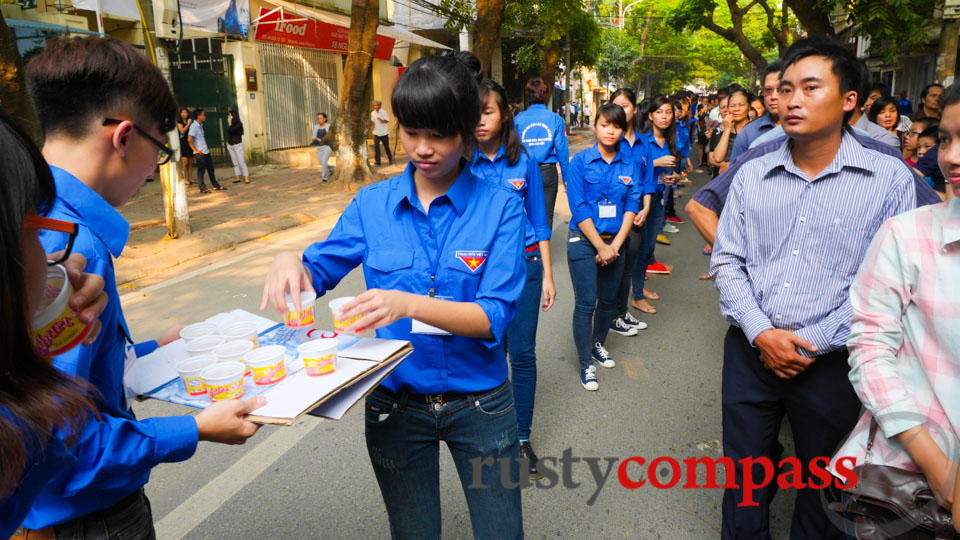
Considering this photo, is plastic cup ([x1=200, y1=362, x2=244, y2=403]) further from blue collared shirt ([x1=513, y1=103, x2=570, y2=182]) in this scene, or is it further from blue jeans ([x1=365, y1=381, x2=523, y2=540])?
blue collared shirt ([x1=513, y1=103, x2=570, y2=182])

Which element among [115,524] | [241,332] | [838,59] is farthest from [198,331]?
[838,59]

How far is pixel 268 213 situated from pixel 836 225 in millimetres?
9637

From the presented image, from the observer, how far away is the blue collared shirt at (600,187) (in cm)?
431

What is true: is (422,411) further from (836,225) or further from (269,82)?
(269,82)

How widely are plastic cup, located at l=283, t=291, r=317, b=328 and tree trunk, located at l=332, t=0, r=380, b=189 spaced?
35.6 ft

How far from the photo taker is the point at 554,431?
3602 millimetres

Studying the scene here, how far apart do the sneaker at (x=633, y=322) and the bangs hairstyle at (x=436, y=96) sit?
12.9 feet

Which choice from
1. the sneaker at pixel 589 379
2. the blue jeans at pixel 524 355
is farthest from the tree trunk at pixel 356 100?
the blue jeans at pixel 524 355

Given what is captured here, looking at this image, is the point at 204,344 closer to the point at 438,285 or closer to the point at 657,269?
the point at 438,285

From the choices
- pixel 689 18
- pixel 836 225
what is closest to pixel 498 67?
pixel 689 18

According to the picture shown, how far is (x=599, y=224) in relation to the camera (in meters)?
4.31

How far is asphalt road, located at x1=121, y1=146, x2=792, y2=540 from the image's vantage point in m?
2.78

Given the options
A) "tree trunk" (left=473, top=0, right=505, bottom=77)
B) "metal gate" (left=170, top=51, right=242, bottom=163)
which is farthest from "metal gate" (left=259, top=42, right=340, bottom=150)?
"tree trunk" (left=473, top=0, right=505, bottom=77)

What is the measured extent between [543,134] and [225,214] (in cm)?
735
